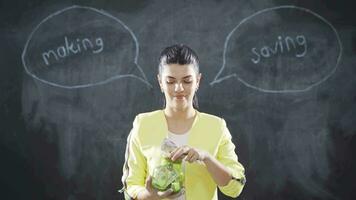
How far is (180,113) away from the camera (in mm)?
2088

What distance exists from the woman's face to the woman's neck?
0.07ft

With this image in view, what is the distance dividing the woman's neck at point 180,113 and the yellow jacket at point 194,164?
40mm

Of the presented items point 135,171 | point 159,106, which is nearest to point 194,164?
point 135,171

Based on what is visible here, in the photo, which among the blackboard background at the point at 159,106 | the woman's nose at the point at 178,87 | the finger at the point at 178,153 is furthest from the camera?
the blackboard background at the point at 159,106

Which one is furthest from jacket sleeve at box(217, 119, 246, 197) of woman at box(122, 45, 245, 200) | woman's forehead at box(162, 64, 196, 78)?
woman's forehead at box(162, 64, 196, 78)

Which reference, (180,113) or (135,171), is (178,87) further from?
(135,171)

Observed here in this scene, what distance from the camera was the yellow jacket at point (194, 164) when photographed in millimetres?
2023

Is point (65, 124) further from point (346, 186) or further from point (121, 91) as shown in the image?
point (346, 186)

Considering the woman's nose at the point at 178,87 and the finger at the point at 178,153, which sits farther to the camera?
the woman's nose at the point at 178,87

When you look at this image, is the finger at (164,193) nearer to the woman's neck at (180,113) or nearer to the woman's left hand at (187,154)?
the woman's left hand at (187,154)

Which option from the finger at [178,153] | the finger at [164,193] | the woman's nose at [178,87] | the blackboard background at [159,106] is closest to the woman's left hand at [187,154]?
the finger at [178,153]

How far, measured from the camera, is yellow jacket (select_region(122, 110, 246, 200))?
2.02 m

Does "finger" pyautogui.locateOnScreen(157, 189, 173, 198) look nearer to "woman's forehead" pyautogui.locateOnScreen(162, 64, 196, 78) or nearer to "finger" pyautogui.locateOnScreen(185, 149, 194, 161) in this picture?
"finger" pyautogui.locateOnScreen(185, 149, 194, 161)

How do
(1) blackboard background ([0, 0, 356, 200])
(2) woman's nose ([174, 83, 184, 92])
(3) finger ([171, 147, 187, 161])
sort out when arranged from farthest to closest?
(1) blackboard background ([0, 0, 356, 200])
(2) woman's nose ([174, 83, 184, 92])
(3) finger ([171, 147, 187, 161])
